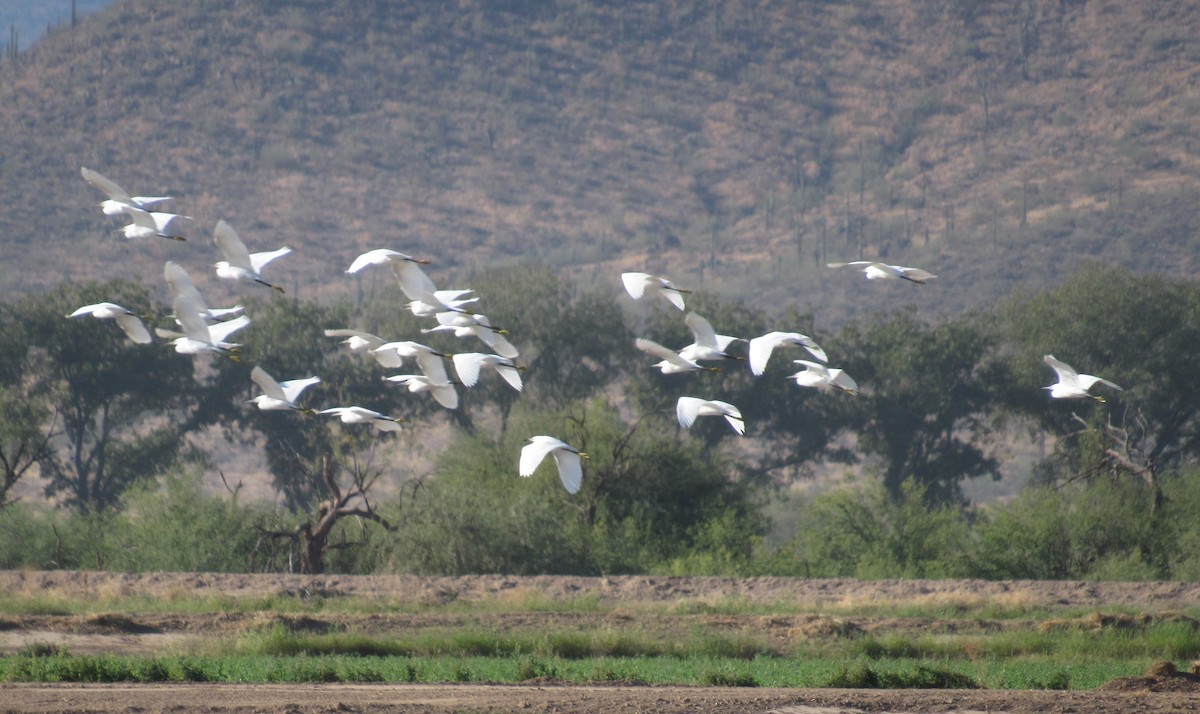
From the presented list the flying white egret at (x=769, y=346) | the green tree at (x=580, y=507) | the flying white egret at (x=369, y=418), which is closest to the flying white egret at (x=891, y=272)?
the flying white egret at (x=769, y=346)

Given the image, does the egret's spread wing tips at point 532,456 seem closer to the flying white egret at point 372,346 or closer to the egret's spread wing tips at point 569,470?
the egret's spread wing tips at point 569,470

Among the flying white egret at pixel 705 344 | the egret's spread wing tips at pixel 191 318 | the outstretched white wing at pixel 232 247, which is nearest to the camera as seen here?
the outstretched white wing at pixel 232 247

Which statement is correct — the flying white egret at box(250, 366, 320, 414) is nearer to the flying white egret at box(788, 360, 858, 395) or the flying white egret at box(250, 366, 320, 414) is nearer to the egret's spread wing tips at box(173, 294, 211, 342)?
the egret's spread wing tips at box(173, 294, 211, 342)

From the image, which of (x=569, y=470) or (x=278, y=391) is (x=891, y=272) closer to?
(x=569, y=470)

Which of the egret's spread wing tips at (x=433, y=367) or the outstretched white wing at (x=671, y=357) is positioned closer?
the outstretched white wing at (x=671, y=357)

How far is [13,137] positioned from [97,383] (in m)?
59.3

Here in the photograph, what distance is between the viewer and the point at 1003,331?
5203 cm

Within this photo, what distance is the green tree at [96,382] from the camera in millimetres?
46219

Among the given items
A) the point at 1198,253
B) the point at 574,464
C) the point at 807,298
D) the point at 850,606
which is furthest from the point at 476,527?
the point at 1198,253

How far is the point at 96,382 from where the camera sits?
46844 mm

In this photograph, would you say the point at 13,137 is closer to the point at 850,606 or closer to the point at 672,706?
the point at 850,606

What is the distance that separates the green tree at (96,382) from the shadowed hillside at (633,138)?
34.0 meters

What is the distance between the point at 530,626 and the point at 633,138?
95.0 metres

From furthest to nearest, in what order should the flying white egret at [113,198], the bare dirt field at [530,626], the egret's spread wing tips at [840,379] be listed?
the egret's spread wing tips at [840,379] → the flying white egret at [113,198] → the bare dirt field at [530,626]
